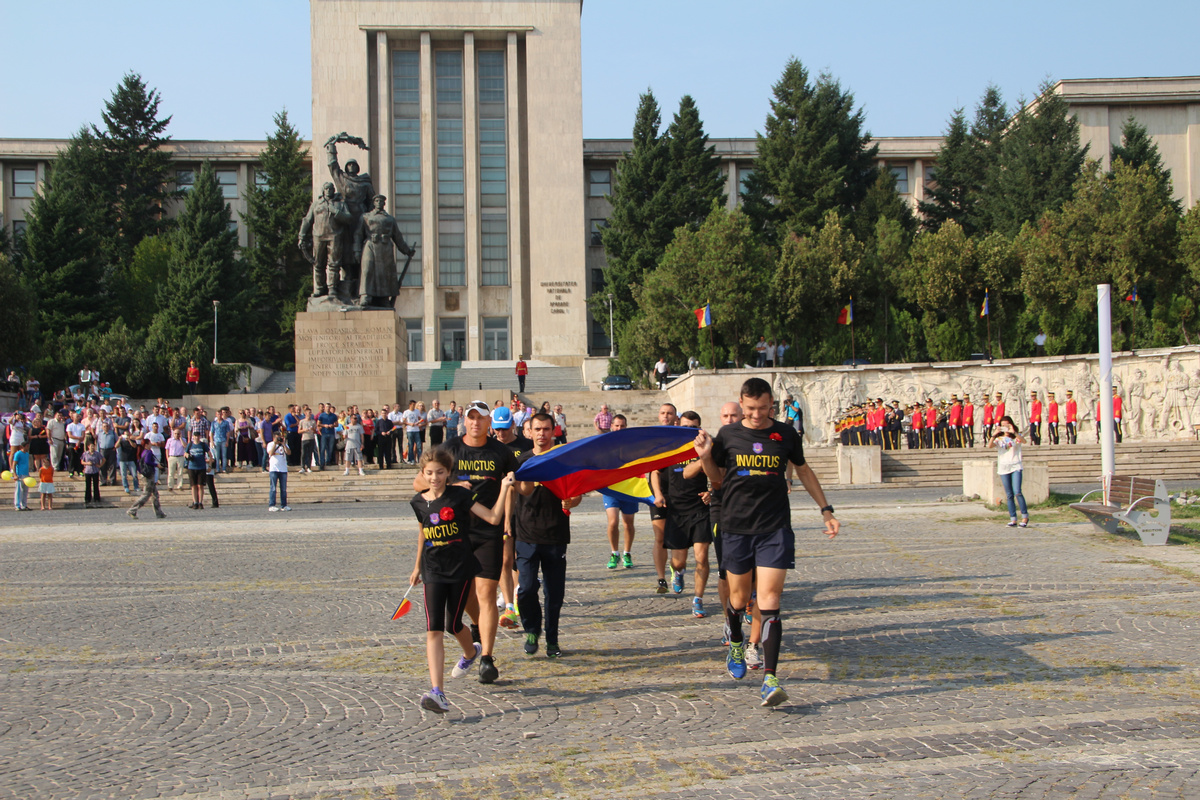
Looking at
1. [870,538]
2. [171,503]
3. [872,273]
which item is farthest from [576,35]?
[870,538]

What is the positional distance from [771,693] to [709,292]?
33.4 metres

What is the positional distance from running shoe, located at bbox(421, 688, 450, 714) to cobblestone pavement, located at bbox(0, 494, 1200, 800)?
0.28 feet

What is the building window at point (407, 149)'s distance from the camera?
190 ft

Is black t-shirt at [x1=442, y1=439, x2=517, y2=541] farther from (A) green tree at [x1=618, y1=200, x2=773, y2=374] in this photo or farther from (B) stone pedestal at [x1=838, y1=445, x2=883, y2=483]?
(A) green tree at [x1=618, y1=200, x2=773, y2=374]

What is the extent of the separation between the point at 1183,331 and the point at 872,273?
12.3 m

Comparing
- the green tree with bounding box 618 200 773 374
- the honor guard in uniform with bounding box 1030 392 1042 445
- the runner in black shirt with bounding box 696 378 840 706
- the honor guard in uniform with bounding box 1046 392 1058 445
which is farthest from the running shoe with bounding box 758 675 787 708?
the green tree with bounding box 618 200 773 374

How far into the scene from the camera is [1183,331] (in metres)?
33.4

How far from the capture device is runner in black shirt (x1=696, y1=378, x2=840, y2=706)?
19.1 ft

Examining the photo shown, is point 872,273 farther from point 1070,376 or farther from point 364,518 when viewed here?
point 364,518

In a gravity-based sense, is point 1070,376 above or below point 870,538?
above

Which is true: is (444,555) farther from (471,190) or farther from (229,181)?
(229,181)

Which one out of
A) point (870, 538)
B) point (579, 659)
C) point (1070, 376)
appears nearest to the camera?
point (579, 659)

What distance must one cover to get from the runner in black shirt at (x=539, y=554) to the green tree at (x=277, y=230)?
53.4 m

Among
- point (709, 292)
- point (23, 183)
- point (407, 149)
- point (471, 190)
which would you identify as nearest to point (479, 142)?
point (471, 190)
